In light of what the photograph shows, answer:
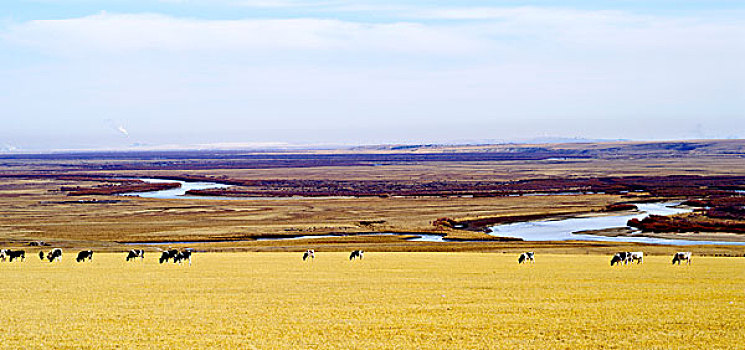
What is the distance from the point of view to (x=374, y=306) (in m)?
18.1

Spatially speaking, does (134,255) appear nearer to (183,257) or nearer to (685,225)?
(183,257)

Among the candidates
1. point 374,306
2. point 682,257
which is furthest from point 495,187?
point 374,306

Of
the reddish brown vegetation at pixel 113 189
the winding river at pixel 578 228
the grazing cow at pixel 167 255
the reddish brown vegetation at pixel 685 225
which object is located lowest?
the reddish brown vegetation at pixel 113 189

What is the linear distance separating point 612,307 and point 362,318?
21.5ft

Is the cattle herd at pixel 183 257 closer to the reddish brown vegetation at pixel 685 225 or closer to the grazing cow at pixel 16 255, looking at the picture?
the grazing cow at pixel 16 255

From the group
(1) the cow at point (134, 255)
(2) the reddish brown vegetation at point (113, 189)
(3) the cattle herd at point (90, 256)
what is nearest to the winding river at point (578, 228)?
(1) the cow at point (134, 255)

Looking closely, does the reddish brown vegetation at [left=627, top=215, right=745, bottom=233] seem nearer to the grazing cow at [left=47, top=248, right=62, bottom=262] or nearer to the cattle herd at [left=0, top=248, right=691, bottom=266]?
the cattle herd at [left=0, top=248, right=691, bottom=266]

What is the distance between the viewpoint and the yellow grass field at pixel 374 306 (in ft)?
47.1

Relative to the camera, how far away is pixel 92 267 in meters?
27.1

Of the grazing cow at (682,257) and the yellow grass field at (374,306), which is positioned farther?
the grazing cow at (682,257)

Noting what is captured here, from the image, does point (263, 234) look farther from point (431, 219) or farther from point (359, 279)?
point (359, 279)

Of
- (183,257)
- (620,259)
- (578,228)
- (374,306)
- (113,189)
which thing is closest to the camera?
(374,306)

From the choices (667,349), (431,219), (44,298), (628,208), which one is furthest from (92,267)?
(628,208)

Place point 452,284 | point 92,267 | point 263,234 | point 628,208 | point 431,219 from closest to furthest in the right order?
point 452,284, point 92,267, point 263,234, point 431,219, point 628,208
